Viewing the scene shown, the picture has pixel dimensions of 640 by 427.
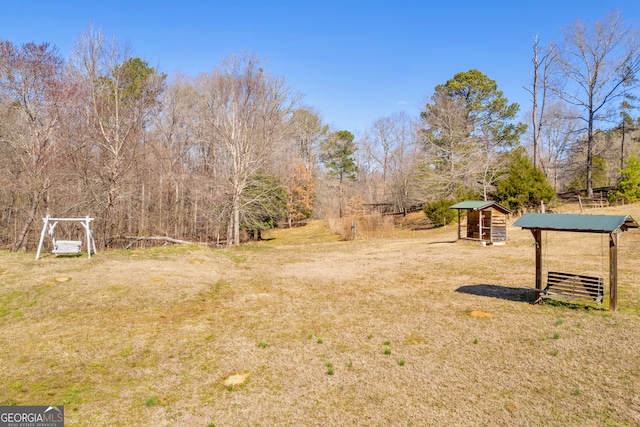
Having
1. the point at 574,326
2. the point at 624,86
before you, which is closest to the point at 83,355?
the point at 574,326

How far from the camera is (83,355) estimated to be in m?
5.99

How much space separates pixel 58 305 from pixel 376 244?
54.4ft

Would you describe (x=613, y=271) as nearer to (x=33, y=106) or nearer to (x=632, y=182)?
(x=33, y=106)

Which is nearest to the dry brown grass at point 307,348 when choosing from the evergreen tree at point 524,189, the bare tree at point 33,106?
the bare tree at point 33,106

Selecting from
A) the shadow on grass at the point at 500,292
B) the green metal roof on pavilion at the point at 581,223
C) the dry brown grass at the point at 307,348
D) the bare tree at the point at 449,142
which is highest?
the bare tree at the point at 449,142

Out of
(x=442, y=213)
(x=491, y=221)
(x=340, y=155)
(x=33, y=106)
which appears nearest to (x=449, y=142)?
(x=442, y=213)

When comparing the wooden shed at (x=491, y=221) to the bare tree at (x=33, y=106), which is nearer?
the bare tree at (x=33, y=106)

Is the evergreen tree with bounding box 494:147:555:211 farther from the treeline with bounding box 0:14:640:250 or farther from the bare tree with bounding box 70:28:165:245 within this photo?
the bare tree with bounding box 70:28:165:245

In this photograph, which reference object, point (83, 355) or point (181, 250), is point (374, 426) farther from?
point (181, 250)

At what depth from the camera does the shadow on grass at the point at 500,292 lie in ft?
30.5

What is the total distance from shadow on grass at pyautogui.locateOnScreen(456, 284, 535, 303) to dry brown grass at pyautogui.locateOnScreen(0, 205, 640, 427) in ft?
0.29

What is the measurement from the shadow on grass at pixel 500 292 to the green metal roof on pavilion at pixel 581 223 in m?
2.00

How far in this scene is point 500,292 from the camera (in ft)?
32.4

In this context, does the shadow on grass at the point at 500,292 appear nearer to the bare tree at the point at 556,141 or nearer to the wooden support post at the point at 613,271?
the wooden support post at the point at 613,271
